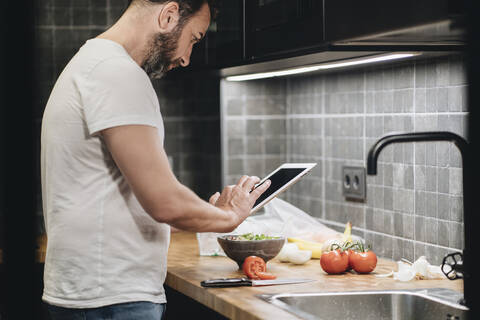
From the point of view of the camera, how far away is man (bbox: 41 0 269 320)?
4.59 feet

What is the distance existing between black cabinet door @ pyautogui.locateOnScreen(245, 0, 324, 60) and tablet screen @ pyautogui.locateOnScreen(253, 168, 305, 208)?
0.31 m

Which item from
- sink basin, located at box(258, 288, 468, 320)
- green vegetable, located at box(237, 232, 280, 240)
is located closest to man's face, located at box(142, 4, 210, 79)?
sink basin, located at box(258, 288, 468, 320)

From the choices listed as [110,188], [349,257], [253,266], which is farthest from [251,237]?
[110,188]

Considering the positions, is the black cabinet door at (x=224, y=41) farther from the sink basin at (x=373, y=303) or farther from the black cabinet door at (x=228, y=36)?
the sink basin at (x=373, y=303)

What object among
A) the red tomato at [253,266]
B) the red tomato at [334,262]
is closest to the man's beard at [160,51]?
the red tomato at [253,266]

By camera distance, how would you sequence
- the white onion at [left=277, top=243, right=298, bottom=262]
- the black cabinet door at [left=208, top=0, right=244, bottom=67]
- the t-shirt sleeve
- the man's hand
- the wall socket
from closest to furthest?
the t-shirt sleeve, the man's hand, the black cabinet door at [left=208, top=0, right=244, bottom=67], the white onion at [left=277, top=243, right=298, bottom=262], the wall socket

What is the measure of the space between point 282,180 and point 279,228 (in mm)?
671

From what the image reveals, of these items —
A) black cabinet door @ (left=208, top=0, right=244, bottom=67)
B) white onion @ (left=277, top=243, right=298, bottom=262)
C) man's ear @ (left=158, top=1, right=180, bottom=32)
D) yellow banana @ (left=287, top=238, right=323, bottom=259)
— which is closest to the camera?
→ man's ear @ (left=158, top=1, right=180, bottom=32)

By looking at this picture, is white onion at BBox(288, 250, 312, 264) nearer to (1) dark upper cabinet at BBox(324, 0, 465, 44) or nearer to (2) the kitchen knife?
(2) the kitchen knife

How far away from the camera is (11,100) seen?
37.0 inches

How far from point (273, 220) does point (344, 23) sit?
1.17 metres

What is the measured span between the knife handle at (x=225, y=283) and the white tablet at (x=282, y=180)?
0.20 m

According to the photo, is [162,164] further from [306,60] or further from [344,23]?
[306,60]

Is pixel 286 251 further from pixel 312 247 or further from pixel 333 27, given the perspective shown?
pixel 333 27
